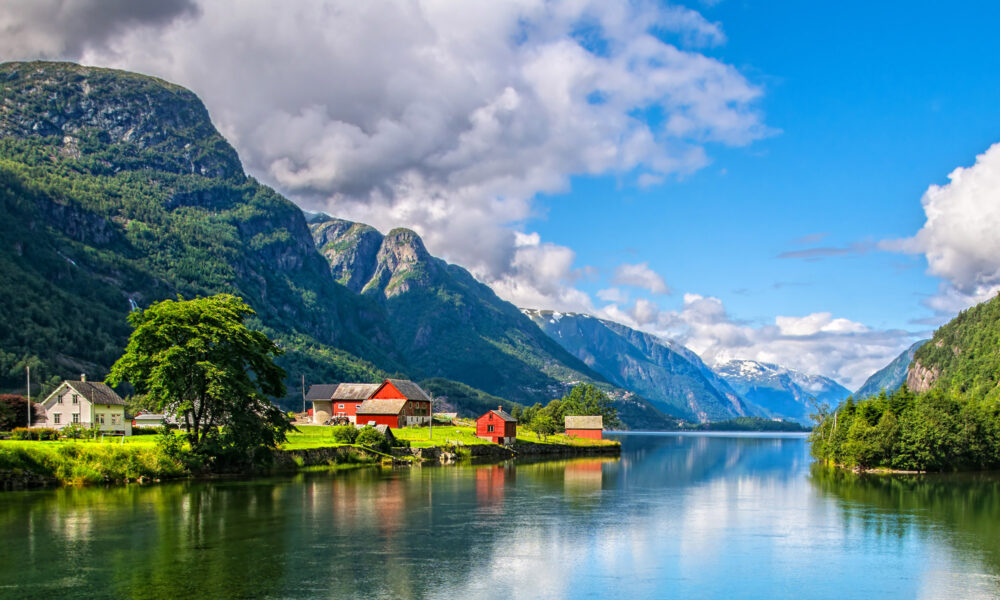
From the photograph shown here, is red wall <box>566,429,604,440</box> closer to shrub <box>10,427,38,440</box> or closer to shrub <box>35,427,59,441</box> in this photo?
shrub <box>35,427,59,441</box>

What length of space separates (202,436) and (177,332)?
10069 mm

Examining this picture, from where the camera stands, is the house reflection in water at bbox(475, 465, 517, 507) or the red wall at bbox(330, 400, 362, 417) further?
the red wall at bbox(330, 400, 362, 417)

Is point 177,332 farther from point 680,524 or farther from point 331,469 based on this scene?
point 680,524

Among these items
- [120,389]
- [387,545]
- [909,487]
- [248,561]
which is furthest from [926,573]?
[120,389]

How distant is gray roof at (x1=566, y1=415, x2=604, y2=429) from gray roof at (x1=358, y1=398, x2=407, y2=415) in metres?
34.0

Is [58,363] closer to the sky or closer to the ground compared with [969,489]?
closer to the sky

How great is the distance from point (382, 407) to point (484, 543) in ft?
308

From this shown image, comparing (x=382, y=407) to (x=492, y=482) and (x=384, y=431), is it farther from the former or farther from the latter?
(x=492, y=482)

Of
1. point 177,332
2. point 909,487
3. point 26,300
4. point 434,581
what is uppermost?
point 26,300

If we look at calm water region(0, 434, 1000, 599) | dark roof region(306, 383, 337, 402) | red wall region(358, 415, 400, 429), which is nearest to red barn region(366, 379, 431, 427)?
red wall region(358, 415, 400, 429)

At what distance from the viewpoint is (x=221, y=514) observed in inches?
1821

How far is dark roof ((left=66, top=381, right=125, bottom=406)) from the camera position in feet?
302

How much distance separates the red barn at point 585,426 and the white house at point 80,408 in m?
79.2

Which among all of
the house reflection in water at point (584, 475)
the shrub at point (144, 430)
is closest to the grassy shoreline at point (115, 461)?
the shrub at point (144, 430)
